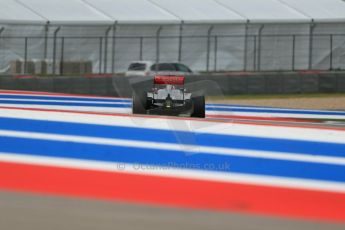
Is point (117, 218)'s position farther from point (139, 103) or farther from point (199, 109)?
point (199, 109)

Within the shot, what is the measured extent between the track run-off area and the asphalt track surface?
165 millimetres

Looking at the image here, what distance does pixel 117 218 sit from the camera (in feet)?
14.7

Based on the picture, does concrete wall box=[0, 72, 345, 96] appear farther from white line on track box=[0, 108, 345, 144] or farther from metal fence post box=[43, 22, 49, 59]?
white line on track box=[0, 108, 345, 144]

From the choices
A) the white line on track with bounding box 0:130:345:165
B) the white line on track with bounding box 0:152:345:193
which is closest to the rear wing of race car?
the white line on track with bounding box 0:130:345:165

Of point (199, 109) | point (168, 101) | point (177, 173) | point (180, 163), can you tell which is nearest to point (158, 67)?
point (199, 109)

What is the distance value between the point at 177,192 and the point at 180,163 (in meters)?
0.88

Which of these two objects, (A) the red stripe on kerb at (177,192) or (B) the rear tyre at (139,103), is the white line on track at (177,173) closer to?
(A) the red stripe on kerb at (177,192)

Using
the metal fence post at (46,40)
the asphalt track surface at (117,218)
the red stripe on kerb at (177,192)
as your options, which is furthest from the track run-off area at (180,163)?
the metal fence post at (46,40)

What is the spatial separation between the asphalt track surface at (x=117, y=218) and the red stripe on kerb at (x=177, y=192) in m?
0.17

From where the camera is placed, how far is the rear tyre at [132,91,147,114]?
1064 cm

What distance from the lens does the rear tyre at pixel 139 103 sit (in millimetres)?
10641

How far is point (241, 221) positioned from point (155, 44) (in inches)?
1069
